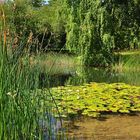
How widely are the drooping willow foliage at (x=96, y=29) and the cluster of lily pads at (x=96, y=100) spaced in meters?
8.11

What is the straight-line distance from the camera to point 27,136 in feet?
11.1

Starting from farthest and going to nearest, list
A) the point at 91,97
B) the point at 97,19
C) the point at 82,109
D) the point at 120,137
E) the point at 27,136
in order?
1. the point at 97,19
2. the point at 91,97
3. the point at 82,109
4. the point at 120,137
5. the point at 27,136

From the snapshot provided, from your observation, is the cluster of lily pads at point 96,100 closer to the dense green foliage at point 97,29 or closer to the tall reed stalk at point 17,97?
the tall reed stalk at point 17,97

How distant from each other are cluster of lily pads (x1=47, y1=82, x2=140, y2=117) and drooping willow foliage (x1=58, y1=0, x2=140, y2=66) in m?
8.11

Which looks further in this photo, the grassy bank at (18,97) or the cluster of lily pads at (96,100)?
the cluster of lily pads at (96,100)

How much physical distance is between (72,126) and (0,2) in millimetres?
3877

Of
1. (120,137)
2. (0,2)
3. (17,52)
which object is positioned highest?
(0,2)

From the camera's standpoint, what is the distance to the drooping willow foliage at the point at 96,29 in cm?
1820

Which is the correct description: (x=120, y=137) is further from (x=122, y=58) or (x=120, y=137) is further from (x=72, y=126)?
(x=122, y=58)

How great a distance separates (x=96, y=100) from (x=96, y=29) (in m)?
10.2

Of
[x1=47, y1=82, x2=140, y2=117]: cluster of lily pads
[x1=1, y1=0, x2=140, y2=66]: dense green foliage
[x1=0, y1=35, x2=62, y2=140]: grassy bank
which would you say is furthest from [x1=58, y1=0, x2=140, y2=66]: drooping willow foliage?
[x1=0, y1=35, x2=62, y2=140]: grassy bank

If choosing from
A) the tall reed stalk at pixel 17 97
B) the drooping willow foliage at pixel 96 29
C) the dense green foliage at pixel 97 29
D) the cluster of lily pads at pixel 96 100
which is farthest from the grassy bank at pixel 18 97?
the drooping willow foliage at pixel 96 29

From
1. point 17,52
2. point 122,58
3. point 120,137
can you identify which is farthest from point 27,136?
point 122,58

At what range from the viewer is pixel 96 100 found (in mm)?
8383
